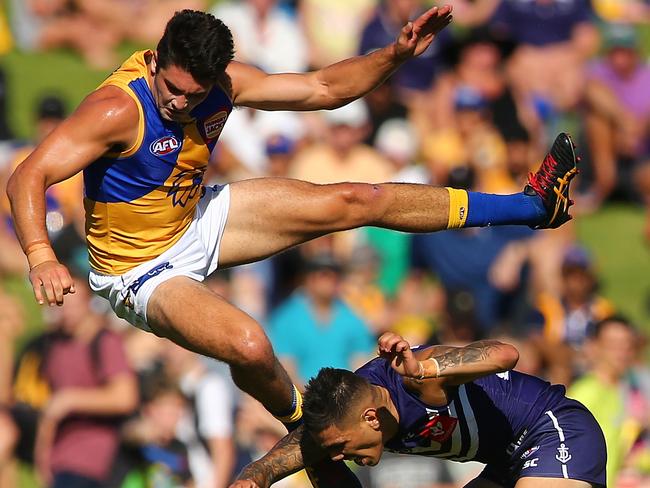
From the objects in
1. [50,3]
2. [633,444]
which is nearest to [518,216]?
[633,444]

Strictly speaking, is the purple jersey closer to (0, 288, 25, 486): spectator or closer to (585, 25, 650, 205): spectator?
(0, 288, 25, 486): spectator

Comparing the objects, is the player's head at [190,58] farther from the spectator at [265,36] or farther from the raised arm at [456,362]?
the spectator at [265,36]

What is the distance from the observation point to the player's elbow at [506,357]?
670 centimetres

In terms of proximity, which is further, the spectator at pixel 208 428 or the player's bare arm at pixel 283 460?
the spectator at pixel 208 428

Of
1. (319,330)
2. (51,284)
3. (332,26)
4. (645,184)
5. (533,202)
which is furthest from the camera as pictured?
(332,26)

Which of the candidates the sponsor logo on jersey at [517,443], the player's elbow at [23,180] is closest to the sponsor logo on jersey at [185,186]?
the player's elbow at [23,180]

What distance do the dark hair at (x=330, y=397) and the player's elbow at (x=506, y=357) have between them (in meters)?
0.65

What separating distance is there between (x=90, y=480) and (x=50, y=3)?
645 centimetres

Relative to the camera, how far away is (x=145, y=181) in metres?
7.07

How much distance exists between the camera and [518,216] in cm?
737

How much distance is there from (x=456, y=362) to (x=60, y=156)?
2.11m

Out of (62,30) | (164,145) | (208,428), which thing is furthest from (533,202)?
(62,30)

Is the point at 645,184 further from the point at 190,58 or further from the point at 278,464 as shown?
the point at 190,58

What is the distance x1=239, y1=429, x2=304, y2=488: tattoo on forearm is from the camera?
674 centimetres
